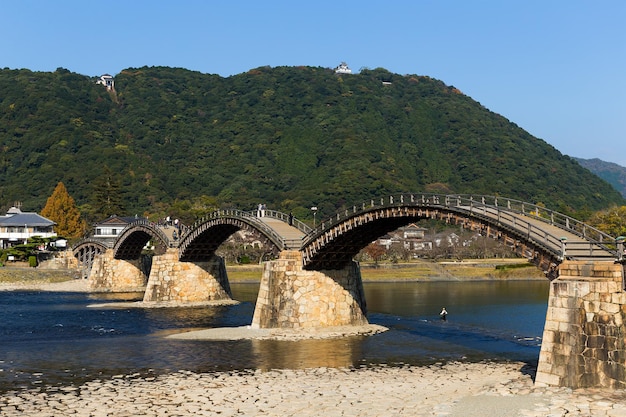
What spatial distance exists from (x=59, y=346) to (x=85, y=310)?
25.4 m

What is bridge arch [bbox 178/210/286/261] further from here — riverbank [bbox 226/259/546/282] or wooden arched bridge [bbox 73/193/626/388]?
riverbank [bbox 226/259/546/282]

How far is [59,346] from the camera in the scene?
147 feet

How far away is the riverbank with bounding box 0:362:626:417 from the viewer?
25422mm

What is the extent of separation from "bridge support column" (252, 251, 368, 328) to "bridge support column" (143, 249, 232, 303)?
25.6 meters

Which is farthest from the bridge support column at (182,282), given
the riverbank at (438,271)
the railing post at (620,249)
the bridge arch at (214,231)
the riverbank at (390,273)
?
the railing post at (620,249)

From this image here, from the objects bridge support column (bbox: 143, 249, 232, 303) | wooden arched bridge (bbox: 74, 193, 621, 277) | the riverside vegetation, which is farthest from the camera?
the riverside vegetation

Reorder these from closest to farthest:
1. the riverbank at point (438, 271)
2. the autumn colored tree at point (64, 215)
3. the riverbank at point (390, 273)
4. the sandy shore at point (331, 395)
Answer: the sandy shore at point (331, 395), the riverbank at point (390, 273), the riverbank at point (438, 271), the autumn colored tree at point (64, 215)

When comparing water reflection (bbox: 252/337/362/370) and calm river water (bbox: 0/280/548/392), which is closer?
water reflection (bbox: 252/337/362/370)

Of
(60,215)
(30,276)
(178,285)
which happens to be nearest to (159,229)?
(178,285)

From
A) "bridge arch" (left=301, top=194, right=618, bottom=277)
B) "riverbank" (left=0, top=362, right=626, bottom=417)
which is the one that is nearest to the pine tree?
"bridge arch" (left=301, top=194, right=618, bottom=277)

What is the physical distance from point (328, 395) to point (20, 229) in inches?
4626

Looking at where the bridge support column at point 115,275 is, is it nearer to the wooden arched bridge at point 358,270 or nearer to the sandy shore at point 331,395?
the wooden arched bridge at point 358,270

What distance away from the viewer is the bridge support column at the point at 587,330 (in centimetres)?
2588

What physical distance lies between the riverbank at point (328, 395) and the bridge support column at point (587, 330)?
0.72 m
